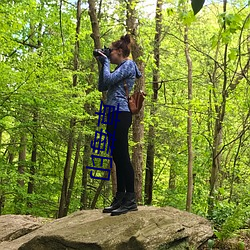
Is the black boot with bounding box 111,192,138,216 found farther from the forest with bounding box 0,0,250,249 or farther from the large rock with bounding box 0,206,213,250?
the forest with bounding box 0,0,250,249

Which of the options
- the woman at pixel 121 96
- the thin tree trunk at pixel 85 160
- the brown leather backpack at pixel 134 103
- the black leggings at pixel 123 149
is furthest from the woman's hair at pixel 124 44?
the thin tree trunk at pixel 85 160

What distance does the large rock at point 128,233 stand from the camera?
11.6 ft

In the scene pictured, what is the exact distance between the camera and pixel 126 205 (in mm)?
4223

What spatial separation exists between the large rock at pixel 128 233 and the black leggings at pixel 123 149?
42 centimetres

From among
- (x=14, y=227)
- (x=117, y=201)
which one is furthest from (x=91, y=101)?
(x=117, y=201)

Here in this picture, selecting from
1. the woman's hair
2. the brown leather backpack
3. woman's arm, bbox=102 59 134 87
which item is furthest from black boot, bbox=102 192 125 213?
the woman's hair

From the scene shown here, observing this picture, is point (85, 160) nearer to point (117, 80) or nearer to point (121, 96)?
point (121, 96)

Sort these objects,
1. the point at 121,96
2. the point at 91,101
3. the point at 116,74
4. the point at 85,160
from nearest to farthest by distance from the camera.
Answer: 1. the point at 116,74
2. the point at 121,96
3. the point at 91,101
4. the point at 85,160

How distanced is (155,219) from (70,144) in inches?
277

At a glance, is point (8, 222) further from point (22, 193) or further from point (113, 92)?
point (22, 193)

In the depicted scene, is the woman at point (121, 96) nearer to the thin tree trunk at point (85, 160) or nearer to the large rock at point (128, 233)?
the large rock at point (128, 233)

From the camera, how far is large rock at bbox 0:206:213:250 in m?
3.55

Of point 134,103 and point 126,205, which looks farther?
point 126,205

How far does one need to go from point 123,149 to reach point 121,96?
1.93ft
